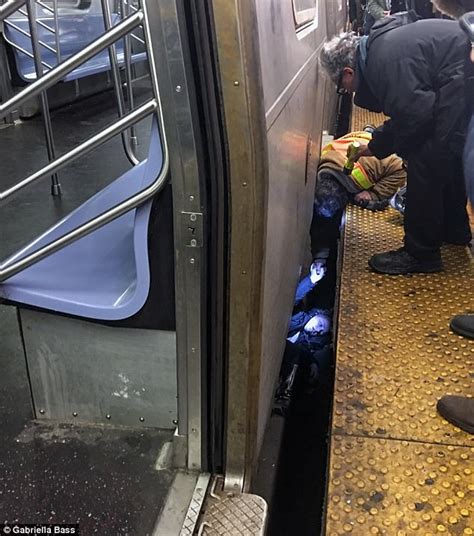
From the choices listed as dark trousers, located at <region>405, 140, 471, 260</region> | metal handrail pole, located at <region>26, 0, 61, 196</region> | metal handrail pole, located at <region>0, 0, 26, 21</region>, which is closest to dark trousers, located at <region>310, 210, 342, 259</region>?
dark trousers, located at <region>405, 140, 471, 260</region>

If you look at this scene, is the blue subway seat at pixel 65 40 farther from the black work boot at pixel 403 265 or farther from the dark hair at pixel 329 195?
the black work boot at pixel 403 265

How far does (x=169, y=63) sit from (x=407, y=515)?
1302 millimetres

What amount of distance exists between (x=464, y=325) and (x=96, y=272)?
4.87ft

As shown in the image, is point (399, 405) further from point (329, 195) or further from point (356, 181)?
point (329, 195)

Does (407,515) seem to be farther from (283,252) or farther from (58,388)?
(58,388)

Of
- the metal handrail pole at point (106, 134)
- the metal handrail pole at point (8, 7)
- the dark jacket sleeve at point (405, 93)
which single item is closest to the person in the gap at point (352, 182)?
the dark jacket sleeve at point (405, 93)

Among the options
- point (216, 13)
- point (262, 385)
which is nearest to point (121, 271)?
point (262, 385)

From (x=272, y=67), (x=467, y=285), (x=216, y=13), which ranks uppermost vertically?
(x=216, y=13)

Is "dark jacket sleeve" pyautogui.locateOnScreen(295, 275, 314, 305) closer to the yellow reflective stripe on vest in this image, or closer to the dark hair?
the dark hair

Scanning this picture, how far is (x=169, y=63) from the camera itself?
4.20 feet

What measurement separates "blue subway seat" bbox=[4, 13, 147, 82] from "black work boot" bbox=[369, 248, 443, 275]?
3783mm

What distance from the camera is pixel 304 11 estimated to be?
8.57 feet

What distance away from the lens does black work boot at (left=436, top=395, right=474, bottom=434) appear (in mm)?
1921

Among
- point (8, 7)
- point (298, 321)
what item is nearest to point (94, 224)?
point (8, 7)
